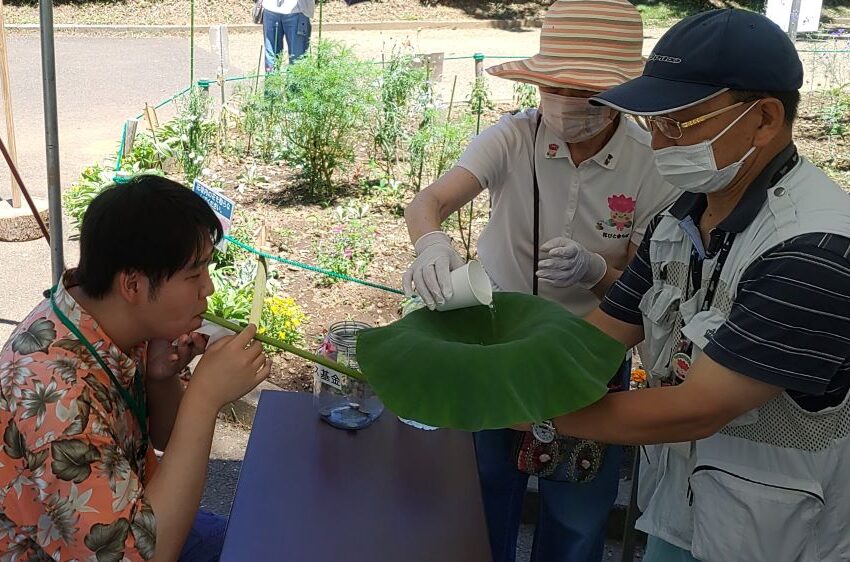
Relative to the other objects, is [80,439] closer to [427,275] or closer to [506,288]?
[427,275]

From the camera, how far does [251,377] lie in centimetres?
171

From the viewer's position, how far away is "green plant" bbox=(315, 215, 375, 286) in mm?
4453

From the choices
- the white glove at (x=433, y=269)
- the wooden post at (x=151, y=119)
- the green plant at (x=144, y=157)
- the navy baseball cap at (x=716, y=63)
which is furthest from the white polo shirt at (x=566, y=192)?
the wooden post at (x=151, y=119)

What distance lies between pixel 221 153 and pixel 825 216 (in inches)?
207

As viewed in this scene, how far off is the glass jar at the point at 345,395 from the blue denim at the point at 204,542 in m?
0.35

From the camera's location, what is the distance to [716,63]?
1444 millimetres

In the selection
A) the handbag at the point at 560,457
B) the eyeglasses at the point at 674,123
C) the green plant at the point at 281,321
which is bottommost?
the green plant at the point at 281,321

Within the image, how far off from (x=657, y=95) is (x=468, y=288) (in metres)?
0.49

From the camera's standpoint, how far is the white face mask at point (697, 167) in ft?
4.97

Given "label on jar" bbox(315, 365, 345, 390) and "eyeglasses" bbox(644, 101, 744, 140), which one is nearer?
"eyeglasses" bbox(644, 101, 744, 140)

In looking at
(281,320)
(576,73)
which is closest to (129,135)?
(281,320)

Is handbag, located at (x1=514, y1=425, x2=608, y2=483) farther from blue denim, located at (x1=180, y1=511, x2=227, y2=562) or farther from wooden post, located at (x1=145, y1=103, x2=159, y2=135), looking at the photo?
wooden post, located at (x1=145, y1=103, x2=159, y2=135)

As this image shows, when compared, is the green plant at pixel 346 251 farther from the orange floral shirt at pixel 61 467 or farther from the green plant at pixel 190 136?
the orange floral shirt at pixel 61 467

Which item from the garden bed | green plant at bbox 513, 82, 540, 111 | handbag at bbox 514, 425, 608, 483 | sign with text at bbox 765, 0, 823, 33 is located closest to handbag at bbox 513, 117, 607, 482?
handbag at bbox 514, 425, 608, 483
